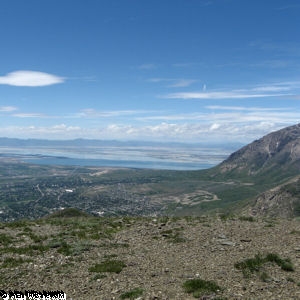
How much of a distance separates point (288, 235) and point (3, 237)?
23.5 metres

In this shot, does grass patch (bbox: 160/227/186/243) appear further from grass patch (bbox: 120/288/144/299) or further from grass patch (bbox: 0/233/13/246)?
grass patch (bbox: 0/233/13/246)

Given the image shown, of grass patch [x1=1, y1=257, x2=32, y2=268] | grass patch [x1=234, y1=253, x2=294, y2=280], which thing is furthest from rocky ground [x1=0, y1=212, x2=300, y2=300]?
grass patch [x1=234, y1=253, x2=294, y2=280]

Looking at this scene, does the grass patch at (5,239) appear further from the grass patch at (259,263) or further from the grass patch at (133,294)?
the grass patch at (259,263)

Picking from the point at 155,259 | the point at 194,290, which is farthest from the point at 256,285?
the point at 155,259

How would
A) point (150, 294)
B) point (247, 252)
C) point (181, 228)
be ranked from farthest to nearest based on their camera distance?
1. point (181, 228)
2. point (247, 252)
3. point (150, 294)

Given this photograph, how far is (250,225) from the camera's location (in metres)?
30.8

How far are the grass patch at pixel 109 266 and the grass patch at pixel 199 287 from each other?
14.6 feet

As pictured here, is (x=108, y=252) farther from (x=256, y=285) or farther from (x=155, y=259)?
(x=256, y=285)

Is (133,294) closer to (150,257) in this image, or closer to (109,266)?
(109,266)

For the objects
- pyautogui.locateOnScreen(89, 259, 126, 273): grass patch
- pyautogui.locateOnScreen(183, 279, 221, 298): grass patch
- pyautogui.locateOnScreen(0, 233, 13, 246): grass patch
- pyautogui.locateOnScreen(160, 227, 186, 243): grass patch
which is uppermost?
pyautogui.locateOnScreen(183, 279, 221, 298): grass patch

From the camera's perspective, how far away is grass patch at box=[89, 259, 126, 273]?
1823cm

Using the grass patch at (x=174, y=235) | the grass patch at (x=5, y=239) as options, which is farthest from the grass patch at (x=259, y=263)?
the grass patch at (x=5, y=239)

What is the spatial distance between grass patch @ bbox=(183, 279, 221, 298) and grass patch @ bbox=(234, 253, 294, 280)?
8.87 feet

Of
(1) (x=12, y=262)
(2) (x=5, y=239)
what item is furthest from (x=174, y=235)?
(2) (x=5, y=239)
